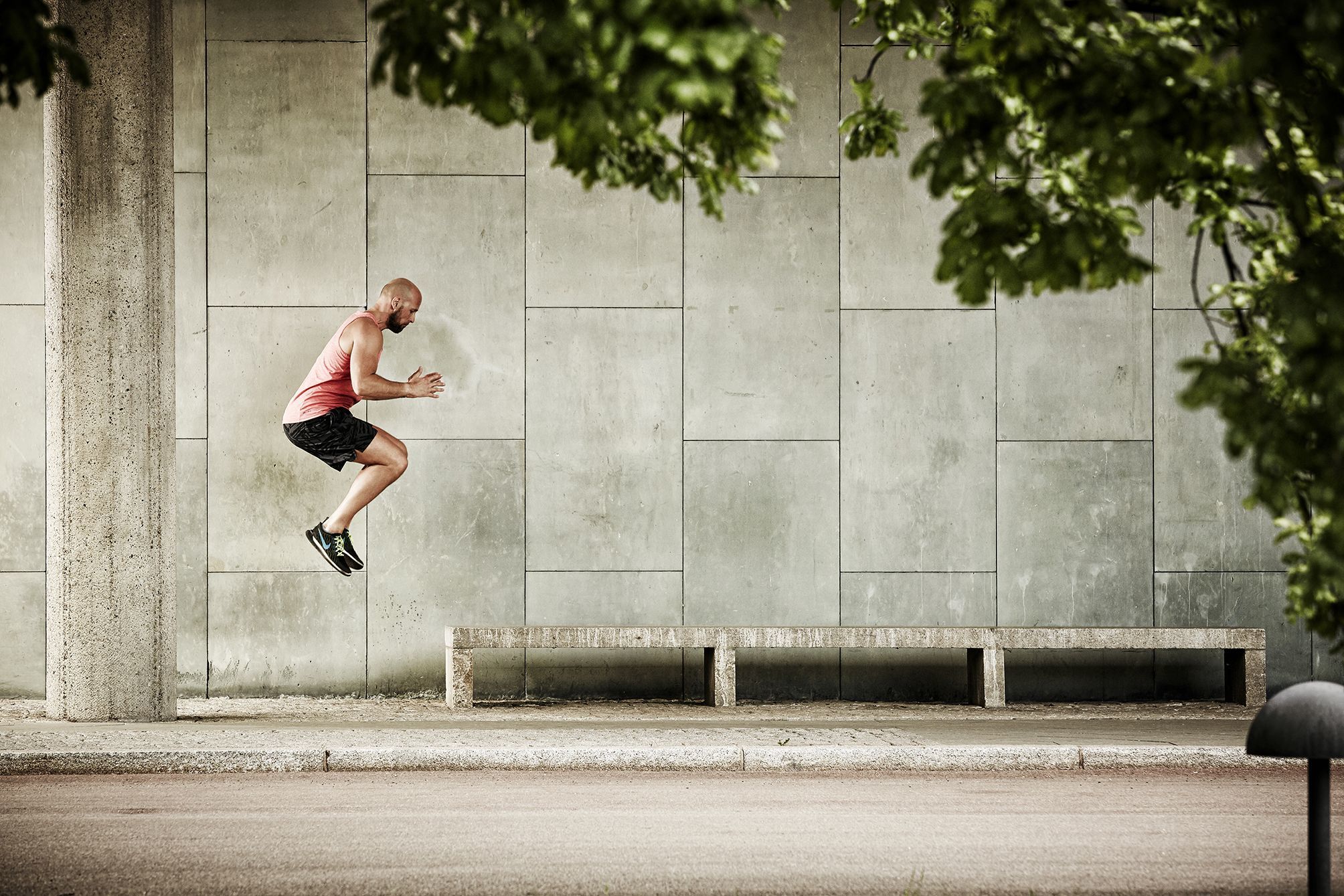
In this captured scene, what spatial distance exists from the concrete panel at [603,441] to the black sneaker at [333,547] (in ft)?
5.42

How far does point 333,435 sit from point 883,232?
533 centimetres

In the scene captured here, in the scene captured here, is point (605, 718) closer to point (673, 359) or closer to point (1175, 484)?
point (673, 359)

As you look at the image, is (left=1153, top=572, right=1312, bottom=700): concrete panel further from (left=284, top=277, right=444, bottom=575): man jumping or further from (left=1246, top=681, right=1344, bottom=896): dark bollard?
(left=1246, top=681, right=1344, bottom=896): dark bollard

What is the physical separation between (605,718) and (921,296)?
15.7ft

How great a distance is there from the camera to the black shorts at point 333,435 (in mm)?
11344

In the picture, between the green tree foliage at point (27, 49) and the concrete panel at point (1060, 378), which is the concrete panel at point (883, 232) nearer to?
the concrete panel at point (1060, 378)

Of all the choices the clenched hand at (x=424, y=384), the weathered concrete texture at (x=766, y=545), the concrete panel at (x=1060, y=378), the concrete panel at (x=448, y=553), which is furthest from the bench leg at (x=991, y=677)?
the clenched hand at (x=424, y=384)

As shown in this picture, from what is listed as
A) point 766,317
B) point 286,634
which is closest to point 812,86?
point 766,317

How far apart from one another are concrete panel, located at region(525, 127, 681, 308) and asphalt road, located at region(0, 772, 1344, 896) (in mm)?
4774

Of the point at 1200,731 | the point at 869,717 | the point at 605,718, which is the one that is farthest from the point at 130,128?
the point at 1200,731

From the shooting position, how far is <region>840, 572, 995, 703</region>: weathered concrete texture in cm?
1153

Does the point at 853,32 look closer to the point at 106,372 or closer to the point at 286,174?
the point at 286,174

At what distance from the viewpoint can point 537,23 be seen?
11.2 feet

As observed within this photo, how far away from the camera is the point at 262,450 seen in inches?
446
